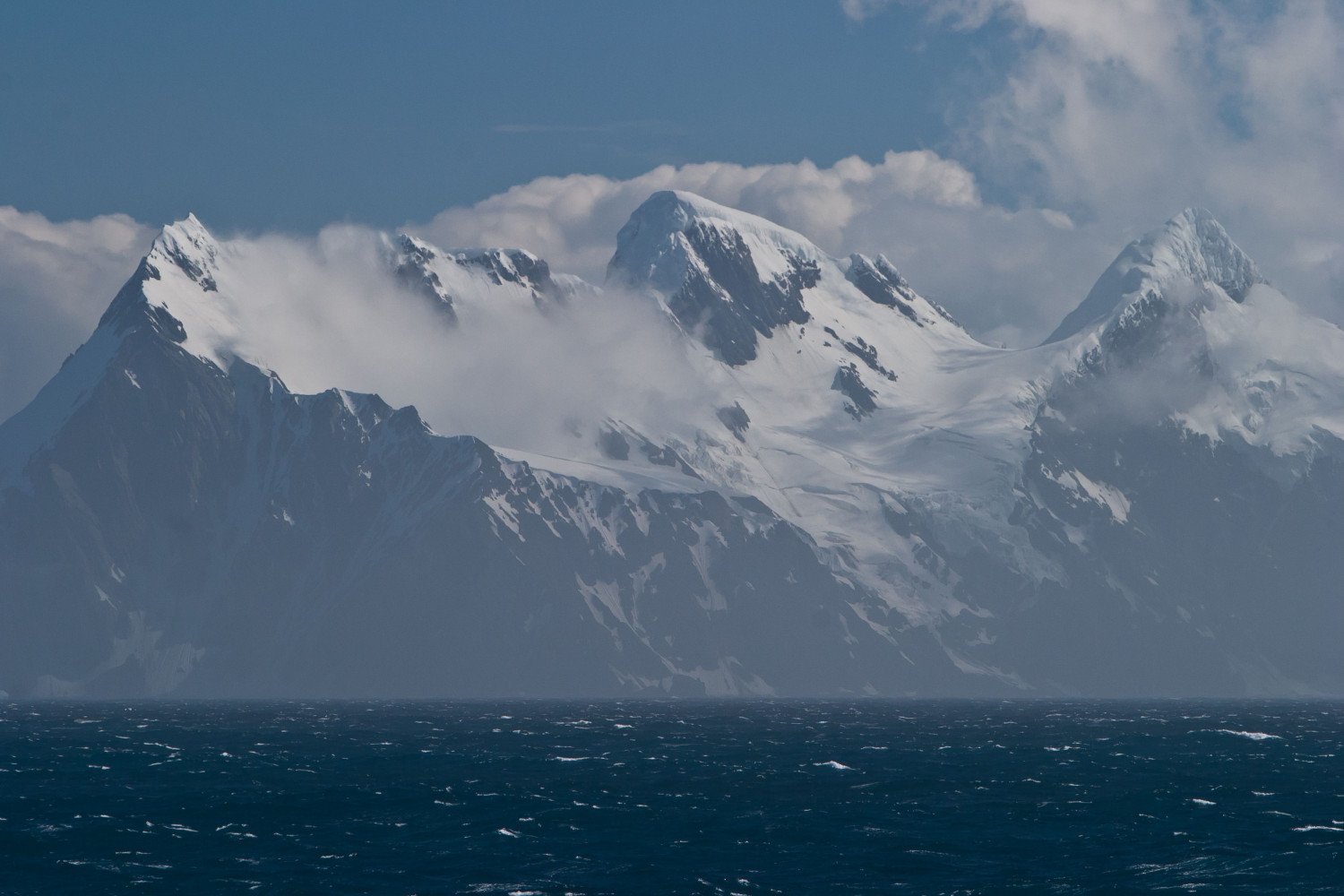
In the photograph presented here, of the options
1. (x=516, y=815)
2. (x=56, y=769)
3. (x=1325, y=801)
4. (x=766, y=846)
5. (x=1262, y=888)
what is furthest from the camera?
(x=56, y=769)

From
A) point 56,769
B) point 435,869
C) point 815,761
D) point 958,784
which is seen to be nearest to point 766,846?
point 435,869

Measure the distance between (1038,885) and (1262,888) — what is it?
12228mm

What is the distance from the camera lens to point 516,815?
474 feet

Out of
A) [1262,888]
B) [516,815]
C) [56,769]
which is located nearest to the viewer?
[1262,888]

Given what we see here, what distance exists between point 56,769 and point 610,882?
86.7m

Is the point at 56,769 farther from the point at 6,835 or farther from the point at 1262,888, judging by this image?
the point at 1262,888

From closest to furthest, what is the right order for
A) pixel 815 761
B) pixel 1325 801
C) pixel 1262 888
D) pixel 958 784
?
pixel 1262 888 < pixel 1325 801 < pixel 958 784 < pixel 815 761

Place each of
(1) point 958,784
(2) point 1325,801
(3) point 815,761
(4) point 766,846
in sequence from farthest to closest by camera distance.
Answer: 1. (3) point 815,761
2. (1) point 958,784
3. (2) point 1325,801
4. (4) point 766,846

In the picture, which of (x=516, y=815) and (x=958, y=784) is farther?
(x=958, y=784)

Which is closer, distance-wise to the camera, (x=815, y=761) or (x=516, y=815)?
(x=516, y=815)

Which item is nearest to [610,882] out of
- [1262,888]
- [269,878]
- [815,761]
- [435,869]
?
[435,869]

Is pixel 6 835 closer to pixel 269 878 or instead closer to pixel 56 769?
pixel 269 878

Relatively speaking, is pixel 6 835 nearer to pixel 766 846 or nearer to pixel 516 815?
pixel 516 815

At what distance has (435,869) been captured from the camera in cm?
11969
